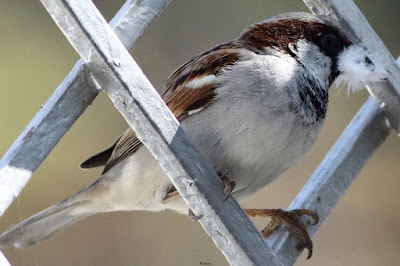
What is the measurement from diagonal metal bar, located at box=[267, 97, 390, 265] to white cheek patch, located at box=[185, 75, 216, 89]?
0.77ft

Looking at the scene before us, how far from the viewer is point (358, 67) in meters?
1.30

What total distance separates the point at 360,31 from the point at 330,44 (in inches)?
2.8

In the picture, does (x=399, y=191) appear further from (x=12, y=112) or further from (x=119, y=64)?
(x=119, y=64)

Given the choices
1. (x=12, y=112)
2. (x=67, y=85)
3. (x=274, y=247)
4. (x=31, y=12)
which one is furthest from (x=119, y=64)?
(x=31, y=12)

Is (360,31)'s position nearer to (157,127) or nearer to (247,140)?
(247,140)

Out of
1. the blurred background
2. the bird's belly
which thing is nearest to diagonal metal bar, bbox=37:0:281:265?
the bird's belly

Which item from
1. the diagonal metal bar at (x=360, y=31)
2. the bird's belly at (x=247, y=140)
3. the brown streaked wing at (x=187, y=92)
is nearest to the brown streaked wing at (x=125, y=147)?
the brown streaked wing at (x=187, y=92)

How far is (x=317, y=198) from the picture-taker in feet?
4.20

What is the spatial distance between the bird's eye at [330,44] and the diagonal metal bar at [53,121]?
40 cm

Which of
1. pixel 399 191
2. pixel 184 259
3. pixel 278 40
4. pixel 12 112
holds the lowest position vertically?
pixel 399 191

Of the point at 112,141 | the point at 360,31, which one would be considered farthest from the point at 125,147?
the point at 112,141

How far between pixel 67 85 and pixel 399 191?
4.93ft

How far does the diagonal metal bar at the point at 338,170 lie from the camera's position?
1.27 metres

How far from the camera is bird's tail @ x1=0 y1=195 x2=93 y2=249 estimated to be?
1.22m
